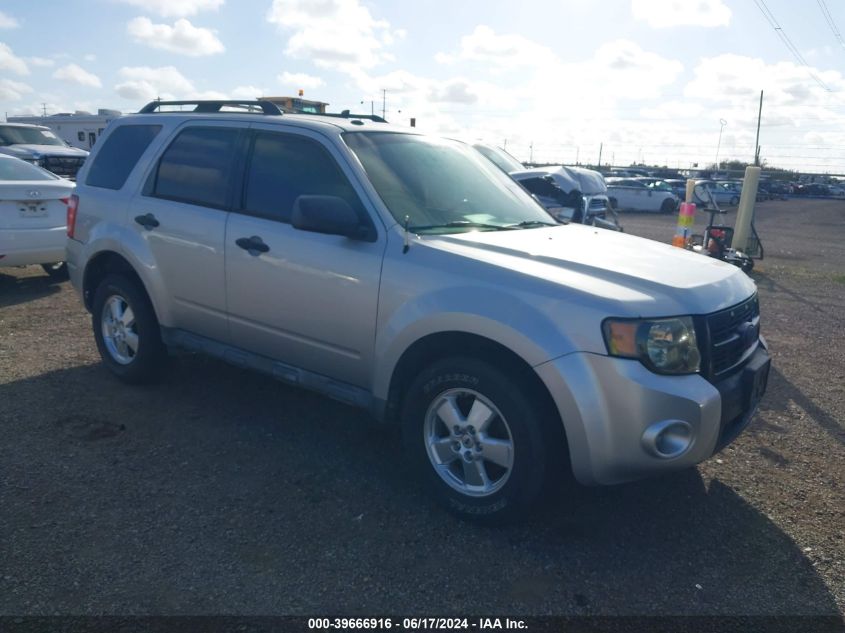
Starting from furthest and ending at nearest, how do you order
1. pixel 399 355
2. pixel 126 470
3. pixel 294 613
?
pixel 126 470 → pixel 399 355 → pixel 294 613

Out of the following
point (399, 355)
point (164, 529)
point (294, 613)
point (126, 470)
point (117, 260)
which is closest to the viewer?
point (294, 613)

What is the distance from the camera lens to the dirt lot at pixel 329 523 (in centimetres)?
309

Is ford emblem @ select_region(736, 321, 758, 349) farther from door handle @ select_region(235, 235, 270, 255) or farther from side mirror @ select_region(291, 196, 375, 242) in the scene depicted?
door handle @ select_region(235, 235, 270, 255)

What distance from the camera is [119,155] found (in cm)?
552

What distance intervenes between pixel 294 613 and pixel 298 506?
0.90m

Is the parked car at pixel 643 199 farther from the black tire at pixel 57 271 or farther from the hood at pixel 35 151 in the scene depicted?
the black tire at pixel 57 271

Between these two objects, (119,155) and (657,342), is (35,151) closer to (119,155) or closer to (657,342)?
(119,155)

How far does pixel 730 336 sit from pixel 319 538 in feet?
7.34

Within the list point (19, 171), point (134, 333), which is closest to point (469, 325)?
point (134, 333)

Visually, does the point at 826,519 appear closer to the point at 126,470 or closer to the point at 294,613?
the point at 294,613

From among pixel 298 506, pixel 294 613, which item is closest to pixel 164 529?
pixel 298 506

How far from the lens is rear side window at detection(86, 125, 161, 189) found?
5.37 metres

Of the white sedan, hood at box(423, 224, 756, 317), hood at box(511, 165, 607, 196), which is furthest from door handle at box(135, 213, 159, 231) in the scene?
hood at box(511, 165, 607, 196)

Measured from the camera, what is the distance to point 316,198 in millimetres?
3820
